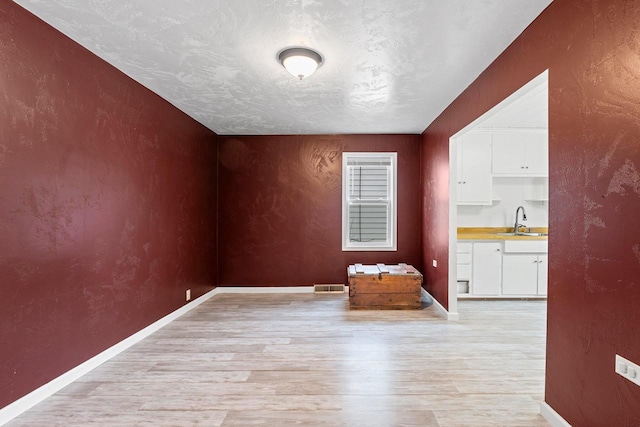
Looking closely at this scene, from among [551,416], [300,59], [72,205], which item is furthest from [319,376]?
[300,59]

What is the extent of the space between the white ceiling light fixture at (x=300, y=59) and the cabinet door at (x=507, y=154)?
3.37 metres

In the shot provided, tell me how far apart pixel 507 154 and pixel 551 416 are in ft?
12.3

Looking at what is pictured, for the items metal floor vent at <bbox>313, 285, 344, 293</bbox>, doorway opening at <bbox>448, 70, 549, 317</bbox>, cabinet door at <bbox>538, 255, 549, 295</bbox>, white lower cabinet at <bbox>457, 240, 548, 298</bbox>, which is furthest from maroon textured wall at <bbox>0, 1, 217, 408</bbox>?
cabinet door at <bbox>538, 255, 549, 295</bbox>

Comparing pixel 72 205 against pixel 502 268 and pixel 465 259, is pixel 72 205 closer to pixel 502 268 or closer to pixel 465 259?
pixel 465 259

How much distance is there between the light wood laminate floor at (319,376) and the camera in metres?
1.92

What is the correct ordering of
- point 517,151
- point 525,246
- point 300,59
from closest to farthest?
point 300,59 → point 525,246 → point 517,151

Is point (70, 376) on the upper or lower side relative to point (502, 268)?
lower

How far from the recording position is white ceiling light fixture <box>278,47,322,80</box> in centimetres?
237

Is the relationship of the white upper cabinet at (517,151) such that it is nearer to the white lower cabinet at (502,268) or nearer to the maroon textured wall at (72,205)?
the white lower cabinet at (502,268)

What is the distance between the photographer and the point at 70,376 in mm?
2277

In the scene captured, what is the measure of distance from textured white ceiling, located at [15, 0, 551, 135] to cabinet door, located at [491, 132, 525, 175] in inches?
62.6

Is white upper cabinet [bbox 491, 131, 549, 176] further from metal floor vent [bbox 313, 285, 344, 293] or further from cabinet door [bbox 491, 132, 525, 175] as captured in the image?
metal floor vent [bbox 313, 285, 344, 293]

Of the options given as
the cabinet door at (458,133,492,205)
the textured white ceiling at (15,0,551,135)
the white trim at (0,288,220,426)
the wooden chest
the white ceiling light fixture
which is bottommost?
the white trim at (0,288,220,426)

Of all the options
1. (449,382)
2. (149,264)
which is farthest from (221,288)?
(449,382)
